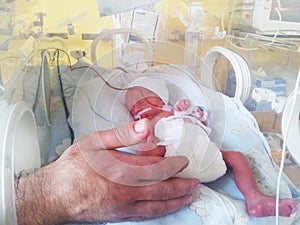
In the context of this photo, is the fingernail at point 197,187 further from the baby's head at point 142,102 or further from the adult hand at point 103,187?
the baby's head at point 142,102

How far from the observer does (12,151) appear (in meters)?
0.56

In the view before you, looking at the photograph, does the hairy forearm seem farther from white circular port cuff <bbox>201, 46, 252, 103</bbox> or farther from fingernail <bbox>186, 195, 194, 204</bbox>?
white circular port cuff <bbox>201, 46, 252, 103</bbox>

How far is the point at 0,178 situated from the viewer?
1.69ft

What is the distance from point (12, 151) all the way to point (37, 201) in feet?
0.40

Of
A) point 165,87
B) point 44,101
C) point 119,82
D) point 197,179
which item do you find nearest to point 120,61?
point 119,82

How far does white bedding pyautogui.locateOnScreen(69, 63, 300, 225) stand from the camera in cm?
70

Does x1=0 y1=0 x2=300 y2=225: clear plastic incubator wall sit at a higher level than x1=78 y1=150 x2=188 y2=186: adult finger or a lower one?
higher

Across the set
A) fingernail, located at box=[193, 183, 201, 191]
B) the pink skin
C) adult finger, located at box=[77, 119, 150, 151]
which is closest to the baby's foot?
the pink skin

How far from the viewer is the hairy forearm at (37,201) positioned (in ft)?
1.96

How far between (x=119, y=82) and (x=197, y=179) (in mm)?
420

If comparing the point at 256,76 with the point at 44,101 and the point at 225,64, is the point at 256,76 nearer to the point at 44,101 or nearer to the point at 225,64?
the point at 225,64

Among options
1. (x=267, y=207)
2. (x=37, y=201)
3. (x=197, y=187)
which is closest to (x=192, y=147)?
(x=197, y=187)

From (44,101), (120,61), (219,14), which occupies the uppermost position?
(219,14)

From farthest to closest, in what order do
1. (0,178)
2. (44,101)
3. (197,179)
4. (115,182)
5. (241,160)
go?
1. (44,101)
2. (241,160)
3. (197,179)
4. (115,182)
5. (0,178)
